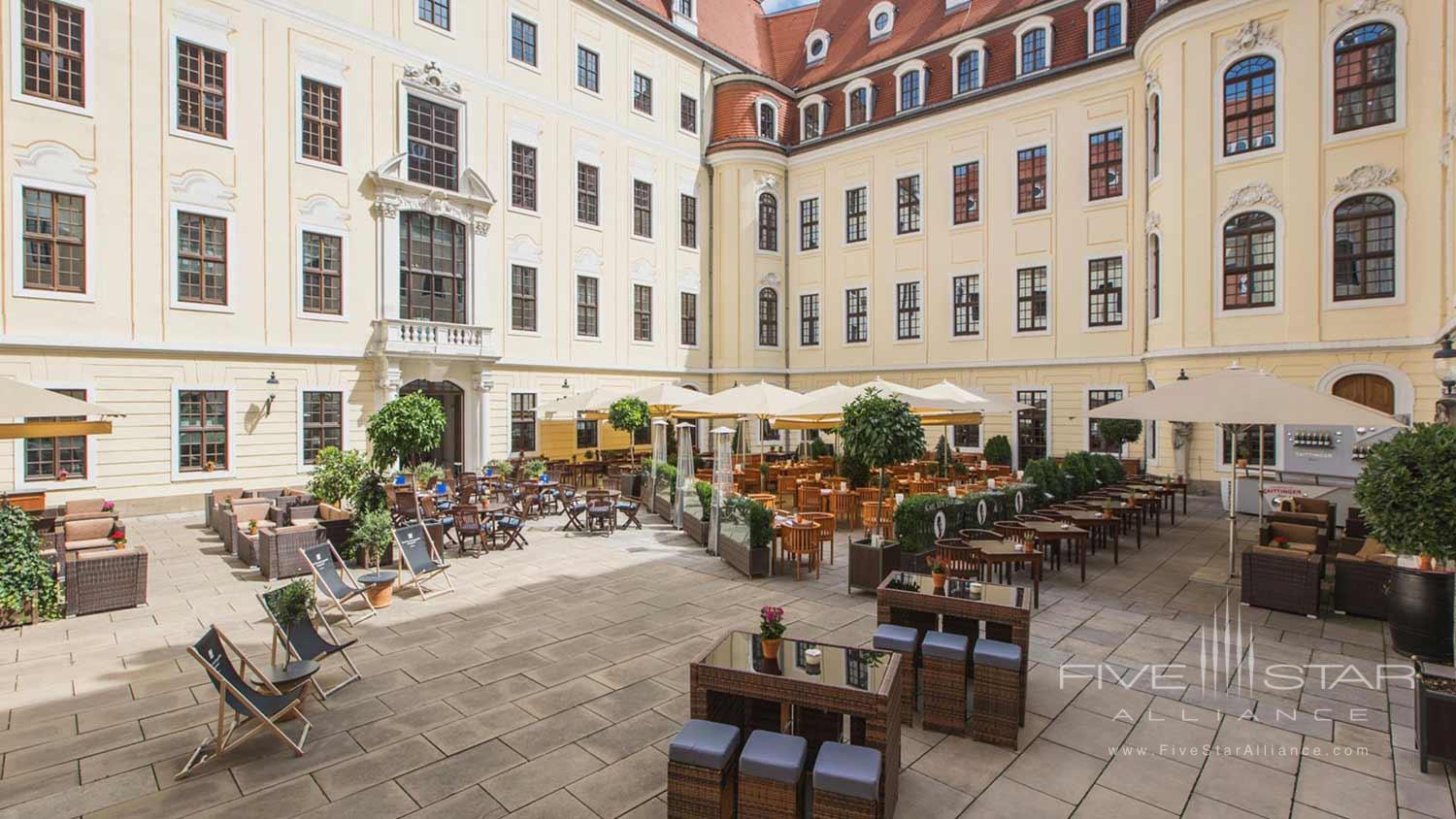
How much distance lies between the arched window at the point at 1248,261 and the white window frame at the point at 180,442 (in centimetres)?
2447

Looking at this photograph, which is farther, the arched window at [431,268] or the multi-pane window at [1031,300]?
the multi-pane window at [1031,300]

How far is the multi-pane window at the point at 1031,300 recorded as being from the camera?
2209 cm

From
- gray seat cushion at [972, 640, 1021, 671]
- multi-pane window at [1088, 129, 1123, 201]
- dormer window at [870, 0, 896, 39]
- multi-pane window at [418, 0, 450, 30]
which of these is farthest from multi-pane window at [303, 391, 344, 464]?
dormer window at [870, 0, 896, 39]

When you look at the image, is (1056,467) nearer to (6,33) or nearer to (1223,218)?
(1223,218)

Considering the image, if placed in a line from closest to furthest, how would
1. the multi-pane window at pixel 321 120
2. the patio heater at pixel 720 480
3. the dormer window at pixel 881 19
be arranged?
1. the patio heater at pixel 720 480
2. the multi-pane window at pixel 321 120
3. the dormer window at pixel 881 19

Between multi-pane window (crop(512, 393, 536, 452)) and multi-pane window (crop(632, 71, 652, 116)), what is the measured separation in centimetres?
1151

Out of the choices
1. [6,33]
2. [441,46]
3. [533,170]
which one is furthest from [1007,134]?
[6,33]

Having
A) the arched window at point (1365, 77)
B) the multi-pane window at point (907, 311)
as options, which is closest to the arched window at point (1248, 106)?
the arched window at point (1365, 77)

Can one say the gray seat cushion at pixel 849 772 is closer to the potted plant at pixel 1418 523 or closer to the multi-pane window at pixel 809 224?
the potted plant at pixel 1418 523

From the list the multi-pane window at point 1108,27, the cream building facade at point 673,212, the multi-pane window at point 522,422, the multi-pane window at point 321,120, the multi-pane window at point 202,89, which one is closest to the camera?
the cream building facade at point 673,212

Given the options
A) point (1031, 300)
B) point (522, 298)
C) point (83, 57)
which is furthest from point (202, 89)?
point (1031, 300)

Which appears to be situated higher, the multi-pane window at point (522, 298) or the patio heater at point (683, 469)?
the multi-pane window at point (522, 298)

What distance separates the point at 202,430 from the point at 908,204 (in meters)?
22.5

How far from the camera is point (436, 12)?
19.6 m
